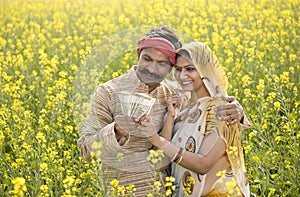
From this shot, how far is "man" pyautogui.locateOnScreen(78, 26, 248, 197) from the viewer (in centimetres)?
322

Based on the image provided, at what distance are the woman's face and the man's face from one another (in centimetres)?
10

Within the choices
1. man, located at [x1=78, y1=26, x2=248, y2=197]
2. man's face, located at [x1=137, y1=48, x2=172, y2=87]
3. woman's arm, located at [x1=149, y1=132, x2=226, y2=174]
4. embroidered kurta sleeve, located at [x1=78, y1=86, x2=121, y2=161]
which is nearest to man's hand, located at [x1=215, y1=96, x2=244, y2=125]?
man, located at [x1=78, y1=26, x2=248, y2=197]

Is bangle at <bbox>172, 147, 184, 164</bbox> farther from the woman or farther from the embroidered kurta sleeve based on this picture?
the embroidered kurta sleeve

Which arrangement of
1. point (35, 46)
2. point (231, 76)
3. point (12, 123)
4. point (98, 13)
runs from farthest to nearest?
point (98, 13) < point (35, 46) < point (231, 76) < point (12, 123)

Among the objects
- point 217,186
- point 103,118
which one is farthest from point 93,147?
point 217,186

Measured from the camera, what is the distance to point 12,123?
5148mm

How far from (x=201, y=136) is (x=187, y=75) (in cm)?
31

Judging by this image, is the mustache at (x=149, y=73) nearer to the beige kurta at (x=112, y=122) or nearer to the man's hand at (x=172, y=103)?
the beige kurta at (x=112, y=122)

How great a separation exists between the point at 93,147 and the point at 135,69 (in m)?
0.42

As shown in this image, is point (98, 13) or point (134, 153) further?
point (98, 13)

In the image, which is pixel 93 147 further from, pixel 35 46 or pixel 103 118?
pixel 35 46

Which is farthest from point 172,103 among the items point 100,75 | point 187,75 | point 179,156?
point 100,75

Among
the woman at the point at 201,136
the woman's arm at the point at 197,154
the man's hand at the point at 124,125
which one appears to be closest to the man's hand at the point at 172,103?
the woman at the point at 201,136

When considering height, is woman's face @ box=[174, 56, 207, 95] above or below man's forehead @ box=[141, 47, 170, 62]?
below
